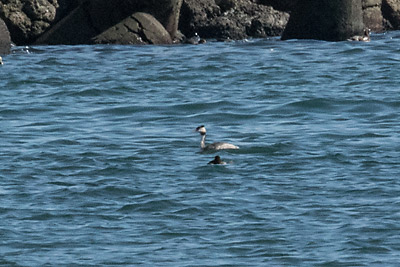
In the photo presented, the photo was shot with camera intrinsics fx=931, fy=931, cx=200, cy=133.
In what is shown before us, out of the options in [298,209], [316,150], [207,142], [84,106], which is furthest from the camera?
[84,106]

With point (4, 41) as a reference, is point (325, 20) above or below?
above

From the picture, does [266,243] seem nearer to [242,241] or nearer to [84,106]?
[242,241]

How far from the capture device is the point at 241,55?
98.8 ft

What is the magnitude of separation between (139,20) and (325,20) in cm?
685

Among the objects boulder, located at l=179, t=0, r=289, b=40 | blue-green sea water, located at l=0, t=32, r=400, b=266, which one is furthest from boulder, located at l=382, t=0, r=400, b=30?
blue-green sea water, located at l=0, t=32, r=400, b=266

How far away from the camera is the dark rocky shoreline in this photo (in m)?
33.9

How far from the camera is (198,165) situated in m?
14.7

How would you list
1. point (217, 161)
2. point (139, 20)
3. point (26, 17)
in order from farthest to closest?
point (26, 17) < point (139, 20) < point (217, 161)

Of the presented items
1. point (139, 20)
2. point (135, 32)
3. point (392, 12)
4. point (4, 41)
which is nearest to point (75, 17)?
point (135, 32)

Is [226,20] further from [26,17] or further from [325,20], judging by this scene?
[26,17]

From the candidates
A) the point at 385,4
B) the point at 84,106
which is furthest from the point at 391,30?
the point at 84,106

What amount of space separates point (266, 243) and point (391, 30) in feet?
103

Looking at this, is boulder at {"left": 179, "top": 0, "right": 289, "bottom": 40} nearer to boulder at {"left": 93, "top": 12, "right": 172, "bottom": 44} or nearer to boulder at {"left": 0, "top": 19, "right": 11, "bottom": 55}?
boulder at {"left": 93, "top": 12, "right": 172, "bottom": 44}

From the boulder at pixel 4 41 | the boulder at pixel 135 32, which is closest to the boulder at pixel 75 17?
the boulder at pixel 135 32
